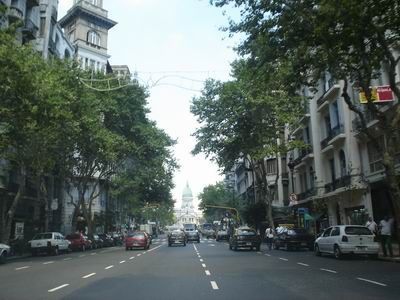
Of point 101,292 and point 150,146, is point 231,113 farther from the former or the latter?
point 101,292

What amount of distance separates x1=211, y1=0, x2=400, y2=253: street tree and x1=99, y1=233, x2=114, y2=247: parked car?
1455 inches

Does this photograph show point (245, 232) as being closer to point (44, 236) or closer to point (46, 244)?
point (46, 244)

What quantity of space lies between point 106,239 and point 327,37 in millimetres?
41650

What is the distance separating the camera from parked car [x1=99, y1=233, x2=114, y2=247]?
51484 millimetres

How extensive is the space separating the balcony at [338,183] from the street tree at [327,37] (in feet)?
51.8

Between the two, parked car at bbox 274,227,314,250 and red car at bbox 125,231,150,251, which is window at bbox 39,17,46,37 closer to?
red car at bbox 125,231,150,251

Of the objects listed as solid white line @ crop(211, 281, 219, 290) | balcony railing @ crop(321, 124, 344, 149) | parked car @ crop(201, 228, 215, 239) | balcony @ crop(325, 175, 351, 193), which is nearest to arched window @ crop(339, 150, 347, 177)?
balcony @ crop(325, 175, 351, 193)

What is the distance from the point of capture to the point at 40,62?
2514cm

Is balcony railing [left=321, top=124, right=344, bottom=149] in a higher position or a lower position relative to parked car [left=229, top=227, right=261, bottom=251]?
higher

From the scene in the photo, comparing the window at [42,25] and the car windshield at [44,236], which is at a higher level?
the window at [42,25]

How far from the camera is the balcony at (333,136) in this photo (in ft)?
116

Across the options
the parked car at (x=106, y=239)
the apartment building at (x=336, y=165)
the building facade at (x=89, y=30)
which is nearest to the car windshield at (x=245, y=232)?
the apartment building at (x=336, y=165)

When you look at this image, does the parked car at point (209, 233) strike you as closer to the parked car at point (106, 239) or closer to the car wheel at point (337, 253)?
the parked car at point (106, 239)

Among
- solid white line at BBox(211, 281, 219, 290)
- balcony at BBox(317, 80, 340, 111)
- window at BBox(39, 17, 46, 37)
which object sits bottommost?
solid white line at BBox(211, 281, 219, 290)
